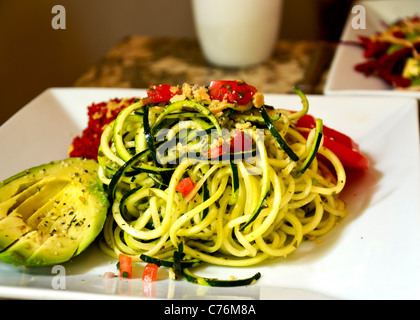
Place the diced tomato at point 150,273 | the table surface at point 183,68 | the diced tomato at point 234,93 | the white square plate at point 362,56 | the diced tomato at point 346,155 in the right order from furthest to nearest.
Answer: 1. the table surface at point 183,68
2. the white square plate at point 362,56
3. the diced tomato at point 346,155
4. the diced tomato at point 234,93
5. the diced tomato at point 150,273

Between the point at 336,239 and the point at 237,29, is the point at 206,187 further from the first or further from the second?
the point at 237,29

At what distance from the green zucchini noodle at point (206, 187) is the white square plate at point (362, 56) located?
1015 mm

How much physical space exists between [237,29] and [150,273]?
8.30 feet

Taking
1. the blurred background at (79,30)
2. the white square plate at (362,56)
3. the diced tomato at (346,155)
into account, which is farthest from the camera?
the blurred background at (79,30)

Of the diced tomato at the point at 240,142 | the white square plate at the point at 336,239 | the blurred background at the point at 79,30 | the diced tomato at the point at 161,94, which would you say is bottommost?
the blurred background at the point at 79,30

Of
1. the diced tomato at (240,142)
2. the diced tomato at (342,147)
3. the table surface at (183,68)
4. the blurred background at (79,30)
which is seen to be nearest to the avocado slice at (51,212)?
the diced tomato at (240,142)

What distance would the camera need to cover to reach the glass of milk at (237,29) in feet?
12.2

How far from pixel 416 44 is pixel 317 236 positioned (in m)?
2.11

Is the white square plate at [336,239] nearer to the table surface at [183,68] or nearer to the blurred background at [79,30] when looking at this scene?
the table surface at [183,68]

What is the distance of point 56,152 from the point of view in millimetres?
2447

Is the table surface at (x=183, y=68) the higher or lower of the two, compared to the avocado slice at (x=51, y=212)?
lower

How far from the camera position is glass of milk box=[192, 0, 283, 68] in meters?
3.73
